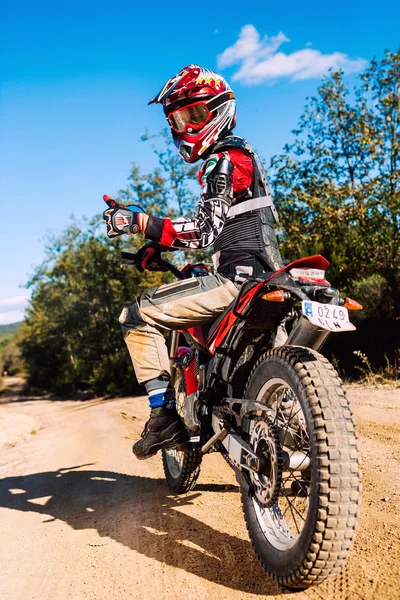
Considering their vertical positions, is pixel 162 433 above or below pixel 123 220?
below

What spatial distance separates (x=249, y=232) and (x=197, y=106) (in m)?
1.02

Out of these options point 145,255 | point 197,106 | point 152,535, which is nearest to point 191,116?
point 197,106

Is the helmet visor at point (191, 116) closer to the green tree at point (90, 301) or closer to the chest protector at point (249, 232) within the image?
the chest protector at point (249, 232)

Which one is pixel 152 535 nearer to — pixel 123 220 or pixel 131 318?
pixel 131 318

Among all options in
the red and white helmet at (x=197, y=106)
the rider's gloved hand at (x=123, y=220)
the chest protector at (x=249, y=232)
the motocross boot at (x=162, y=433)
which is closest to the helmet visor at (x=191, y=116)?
the red and white helmet at (x=197, y=106)

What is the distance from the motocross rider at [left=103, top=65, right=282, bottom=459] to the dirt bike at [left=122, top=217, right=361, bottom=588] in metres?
0.19

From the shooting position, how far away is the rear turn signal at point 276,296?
273 centimetres

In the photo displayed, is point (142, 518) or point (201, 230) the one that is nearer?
point (201, 230)

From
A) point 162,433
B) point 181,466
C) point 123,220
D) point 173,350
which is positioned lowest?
point 181,466

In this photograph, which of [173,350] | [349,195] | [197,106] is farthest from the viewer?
[349,195]

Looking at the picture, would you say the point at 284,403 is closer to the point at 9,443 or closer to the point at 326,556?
the point at 326,556

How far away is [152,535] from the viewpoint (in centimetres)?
345

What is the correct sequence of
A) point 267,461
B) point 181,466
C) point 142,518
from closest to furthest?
1. point 267,461
2. point 142,518
3. point 181,466

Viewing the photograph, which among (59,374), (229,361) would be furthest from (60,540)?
(59,374)
